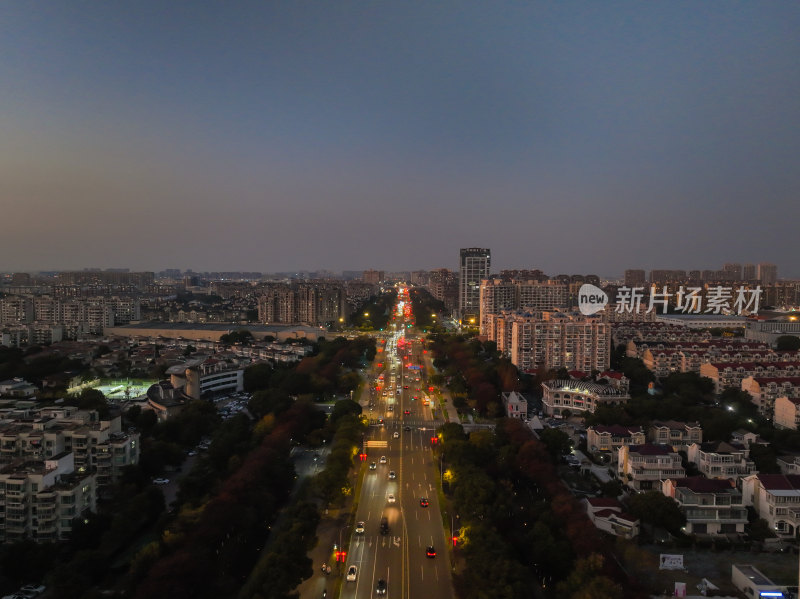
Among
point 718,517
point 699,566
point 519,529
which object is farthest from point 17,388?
point 718,517

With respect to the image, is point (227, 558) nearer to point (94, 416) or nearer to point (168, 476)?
point (168, 476)

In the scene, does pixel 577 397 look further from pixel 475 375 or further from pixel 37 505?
pixel 37 505

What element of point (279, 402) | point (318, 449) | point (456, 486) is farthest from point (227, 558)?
point (279, 402)

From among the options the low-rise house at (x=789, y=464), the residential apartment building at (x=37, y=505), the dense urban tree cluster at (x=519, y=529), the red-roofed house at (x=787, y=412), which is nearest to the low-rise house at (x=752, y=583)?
the dense urban tree cluster at (x=519, y=529)

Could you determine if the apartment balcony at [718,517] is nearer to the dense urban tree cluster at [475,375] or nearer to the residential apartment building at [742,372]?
the dense urban tree cluster at [475,375]

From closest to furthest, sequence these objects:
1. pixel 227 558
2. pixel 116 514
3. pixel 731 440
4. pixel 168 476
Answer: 1. pixel 227 558
2. pixel 116 514
3. pixel 168 476
4. pixel 731 440

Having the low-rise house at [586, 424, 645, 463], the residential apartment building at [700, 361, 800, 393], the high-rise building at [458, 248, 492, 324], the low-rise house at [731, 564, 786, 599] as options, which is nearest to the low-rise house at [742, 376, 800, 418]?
the residential apartment building at [700, 361, 800, 393]
